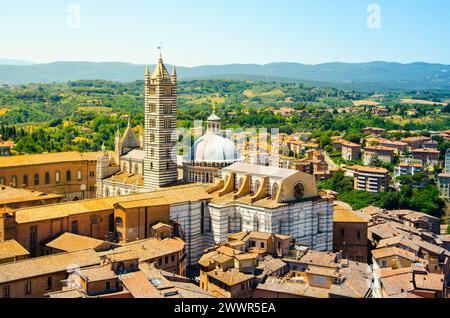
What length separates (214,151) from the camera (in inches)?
1442

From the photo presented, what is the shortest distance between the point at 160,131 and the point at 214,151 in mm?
3509

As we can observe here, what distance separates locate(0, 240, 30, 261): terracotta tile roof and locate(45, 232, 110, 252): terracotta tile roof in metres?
1.77

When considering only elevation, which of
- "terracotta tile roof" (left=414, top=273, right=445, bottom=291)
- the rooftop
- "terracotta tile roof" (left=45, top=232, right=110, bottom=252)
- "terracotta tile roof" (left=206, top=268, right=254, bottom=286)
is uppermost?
the rooftop

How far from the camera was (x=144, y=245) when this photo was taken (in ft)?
91.7

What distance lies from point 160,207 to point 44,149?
3509 centimetres

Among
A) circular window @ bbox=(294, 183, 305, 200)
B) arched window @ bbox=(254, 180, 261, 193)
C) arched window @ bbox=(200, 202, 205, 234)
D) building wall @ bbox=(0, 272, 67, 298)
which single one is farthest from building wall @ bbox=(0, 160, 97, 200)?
building wall @ bbox=(0, 272, 67, 298)

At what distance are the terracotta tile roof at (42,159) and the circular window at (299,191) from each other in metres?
20.8

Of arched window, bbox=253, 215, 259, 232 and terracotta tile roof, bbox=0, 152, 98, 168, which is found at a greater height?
terracotta tile roof, bbox=0, 152, 98, 168

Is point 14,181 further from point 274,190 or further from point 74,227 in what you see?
point 274,190

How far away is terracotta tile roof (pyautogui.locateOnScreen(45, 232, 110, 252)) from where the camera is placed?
27.0 m

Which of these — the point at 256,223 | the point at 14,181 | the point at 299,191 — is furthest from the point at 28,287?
the point at 14,181

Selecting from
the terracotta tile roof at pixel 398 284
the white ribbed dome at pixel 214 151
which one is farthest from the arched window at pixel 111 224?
the terracotta tile roof at pixel 398 284

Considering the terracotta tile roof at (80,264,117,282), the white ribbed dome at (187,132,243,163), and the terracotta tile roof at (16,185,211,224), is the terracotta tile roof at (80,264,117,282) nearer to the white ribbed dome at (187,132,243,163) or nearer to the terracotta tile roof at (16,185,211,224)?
the terracotta tile roof at (16,185,211,224)

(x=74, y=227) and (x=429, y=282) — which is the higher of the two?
(x=74, y=227)
